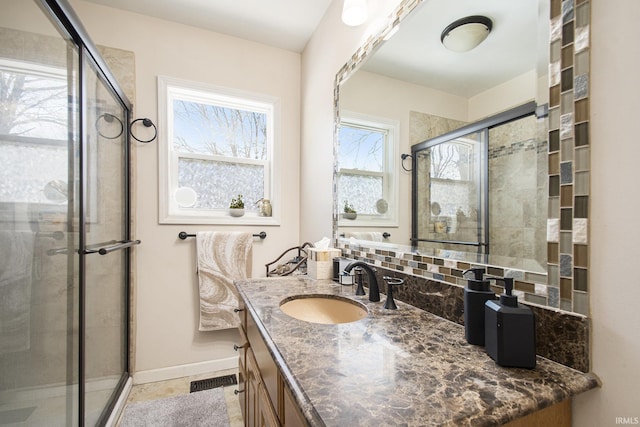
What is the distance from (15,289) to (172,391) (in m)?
1.33

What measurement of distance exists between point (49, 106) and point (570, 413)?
1729 mm

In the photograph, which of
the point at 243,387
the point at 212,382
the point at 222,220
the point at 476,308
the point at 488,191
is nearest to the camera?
the point at 476,308

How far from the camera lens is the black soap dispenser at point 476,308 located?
0.69 metres

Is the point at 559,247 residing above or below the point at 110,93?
below

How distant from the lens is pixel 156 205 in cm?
197

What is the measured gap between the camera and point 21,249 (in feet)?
2.96

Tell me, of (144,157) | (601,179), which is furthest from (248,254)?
(601,179)

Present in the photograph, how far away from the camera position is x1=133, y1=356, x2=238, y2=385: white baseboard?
191 cm

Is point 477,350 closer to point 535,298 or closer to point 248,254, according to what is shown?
point 535,298

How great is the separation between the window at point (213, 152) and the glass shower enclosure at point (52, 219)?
0.56 meters

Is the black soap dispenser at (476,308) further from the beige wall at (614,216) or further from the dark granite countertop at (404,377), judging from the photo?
the beige wall at (614,216)

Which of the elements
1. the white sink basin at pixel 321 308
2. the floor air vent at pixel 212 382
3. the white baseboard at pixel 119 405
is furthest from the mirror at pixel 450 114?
the white baseboard at pixel 119 405

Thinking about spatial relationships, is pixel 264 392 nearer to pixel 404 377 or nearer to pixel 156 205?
pixel 404 377

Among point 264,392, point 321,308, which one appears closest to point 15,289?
point 264,392
